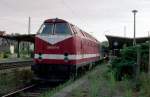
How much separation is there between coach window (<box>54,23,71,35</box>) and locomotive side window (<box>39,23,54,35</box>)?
9.9 inches

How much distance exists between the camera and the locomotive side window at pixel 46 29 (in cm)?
1963

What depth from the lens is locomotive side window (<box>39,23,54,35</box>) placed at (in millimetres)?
19634

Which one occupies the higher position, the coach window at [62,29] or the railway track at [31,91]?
the coach window at [62,29]

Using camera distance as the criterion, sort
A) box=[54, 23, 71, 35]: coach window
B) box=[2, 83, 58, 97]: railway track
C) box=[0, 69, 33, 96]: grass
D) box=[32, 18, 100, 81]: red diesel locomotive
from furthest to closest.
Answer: box=[54, 23, 71, 35]: coach window
box=[32, 18, 100, 81]: red diesel locomotive
box=[0, 69, 33, 96]: grass
box=[2, 83, 58, 97]: railway track

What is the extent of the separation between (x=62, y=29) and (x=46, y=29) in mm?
837

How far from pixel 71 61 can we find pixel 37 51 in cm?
182

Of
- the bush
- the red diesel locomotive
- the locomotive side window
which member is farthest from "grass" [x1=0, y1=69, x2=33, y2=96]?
the bush

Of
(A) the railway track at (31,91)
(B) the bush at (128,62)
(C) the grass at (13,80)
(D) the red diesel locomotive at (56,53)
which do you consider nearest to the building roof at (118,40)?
(C) the grass at (13,80)

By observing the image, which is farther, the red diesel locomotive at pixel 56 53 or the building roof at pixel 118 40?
the building roof at pixel 118 40

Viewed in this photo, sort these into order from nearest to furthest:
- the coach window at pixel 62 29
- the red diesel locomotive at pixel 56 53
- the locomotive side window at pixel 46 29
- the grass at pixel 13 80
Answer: the grass at pixel 13 80 < the red diesel locomotive at pixel 56 53 < the coach window at pixel 62 29 < the locomotive side window at pixel 46 29

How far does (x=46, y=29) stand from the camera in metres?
19.8

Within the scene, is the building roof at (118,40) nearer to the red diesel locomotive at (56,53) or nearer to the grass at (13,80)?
the grass at (13,80)

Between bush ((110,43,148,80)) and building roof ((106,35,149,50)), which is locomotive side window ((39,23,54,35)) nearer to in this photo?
bush ((110,43,148,80))

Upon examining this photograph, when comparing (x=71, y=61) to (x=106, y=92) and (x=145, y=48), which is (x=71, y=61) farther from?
(x=106, y=92)
